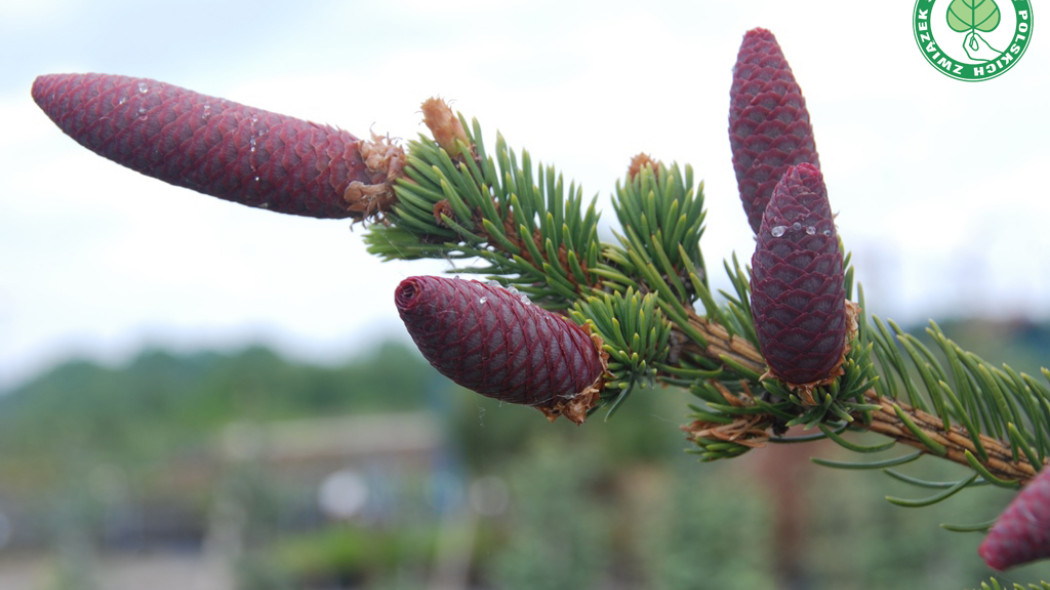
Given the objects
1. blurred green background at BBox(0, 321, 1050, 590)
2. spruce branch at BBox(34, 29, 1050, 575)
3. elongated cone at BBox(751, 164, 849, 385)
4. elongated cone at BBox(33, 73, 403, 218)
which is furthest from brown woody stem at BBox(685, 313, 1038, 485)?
elongated cone at BBox(33, 73, 403, 218)

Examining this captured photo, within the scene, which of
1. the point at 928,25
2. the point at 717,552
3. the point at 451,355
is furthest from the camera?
the point at 717,552

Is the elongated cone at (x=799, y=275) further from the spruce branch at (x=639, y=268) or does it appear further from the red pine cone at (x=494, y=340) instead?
the red pine cone at (x=494, y=340)

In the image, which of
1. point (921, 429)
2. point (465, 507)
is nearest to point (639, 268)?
point (921, 429)

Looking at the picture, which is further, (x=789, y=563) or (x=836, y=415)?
(x=789, y=563)

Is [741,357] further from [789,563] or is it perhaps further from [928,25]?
[789,563]

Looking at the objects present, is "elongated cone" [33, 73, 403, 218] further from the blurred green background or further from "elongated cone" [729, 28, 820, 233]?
the blurred green background

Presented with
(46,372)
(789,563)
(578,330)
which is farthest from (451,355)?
(46,372)

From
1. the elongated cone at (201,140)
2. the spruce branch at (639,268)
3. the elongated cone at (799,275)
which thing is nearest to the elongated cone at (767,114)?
the spruce branch at (639,268)
